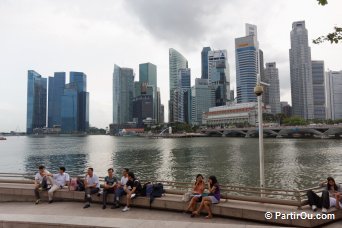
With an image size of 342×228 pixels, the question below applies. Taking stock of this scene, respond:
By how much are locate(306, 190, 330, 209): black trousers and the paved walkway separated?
6.37ft

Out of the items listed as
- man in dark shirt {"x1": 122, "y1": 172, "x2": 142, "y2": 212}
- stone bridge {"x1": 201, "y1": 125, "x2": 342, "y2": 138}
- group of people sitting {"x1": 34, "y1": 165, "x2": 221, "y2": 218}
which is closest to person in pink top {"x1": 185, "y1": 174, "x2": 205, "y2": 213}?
group of people sitting {"x1": 34, "y1": 165, "x2": 221, "y2": 218}

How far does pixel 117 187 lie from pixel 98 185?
48.2 inches

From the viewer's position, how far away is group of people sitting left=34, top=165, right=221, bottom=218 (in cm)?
1011

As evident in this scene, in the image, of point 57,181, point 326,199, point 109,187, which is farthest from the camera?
point 57,181

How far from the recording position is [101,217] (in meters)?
9.14

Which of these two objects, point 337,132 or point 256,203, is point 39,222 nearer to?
point 256,203

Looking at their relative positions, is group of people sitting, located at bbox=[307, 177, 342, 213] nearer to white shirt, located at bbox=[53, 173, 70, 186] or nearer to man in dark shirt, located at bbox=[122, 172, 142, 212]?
man in dark shirt, located at bbox=[122, 172, 142, 212]

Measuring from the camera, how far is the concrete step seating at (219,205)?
8.84 metres

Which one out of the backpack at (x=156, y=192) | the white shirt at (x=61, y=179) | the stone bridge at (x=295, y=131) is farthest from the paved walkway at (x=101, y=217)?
the stone bridge at (x=295, y=131)

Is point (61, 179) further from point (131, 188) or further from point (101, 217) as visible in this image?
point (101, 217)

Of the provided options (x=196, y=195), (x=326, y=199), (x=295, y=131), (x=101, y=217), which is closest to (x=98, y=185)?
(x=101, y=217)

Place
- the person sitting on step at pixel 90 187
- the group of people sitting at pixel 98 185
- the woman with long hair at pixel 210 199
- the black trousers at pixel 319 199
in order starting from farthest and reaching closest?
the person sitting on step at pixel 90 187 → the group of people sitting at pixel 98 185 → the woman with long hair at pixel 210 199 → the black trousers at pixel 319 199

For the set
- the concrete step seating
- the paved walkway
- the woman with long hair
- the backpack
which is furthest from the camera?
the backpack

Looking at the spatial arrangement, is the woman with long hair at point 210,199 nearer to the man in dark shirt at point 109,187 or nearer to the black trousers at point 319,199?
the black trousers at point 319,199
